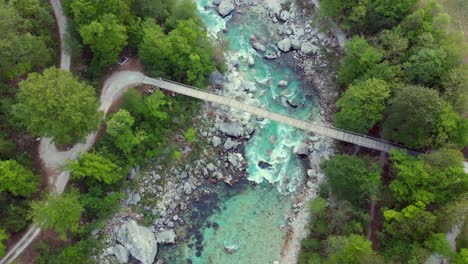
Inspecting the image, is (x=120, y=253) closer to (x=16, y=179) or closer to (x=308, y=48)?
(x=16, y=179)

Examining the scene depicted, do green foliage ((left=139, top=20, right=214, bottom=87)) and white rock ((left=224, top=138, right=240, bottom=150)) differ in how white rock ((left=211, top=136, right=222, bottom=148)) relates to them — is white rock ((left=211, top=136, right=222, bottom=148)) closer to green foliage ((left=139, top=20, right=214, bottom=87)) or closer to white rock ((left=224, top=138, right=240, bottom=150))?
white rock ((left=224, top=138, right=240, bottom=150))

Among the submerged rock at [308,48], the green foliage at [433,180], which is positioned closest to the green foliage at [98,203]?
the green foliage at [433,180]

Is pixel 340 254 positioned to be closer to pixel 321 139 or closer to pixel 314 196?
pixel 314 196

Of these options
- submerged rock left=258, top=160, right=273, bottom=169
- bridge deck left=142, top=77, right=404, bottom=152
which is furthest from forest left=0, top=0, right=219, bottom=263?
submerged rock left=258, top=160, right=273, bottom=169

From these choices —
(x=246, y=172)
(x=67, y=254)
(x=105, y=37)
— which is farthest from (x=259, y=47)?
(x=67, y=254)

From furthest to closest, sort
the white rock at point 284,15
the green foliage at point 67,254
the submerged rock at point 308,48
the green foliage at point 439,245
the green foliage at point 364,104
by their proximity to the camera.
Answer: the white rock at point 284,15
the submerged rock at point 308,48
the green foliage at point 364,104
the green foliage at point 67,254
the green foliage at point 439,245

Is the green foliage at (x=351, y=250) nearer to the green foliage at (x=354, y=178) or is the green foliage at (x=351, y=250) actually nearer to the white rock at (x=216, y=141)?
the green foliage at (x=354, y=178)

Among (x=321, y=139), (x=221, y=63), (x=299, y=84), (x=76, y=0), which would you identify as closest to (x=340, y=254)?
(x=321, y=139)
